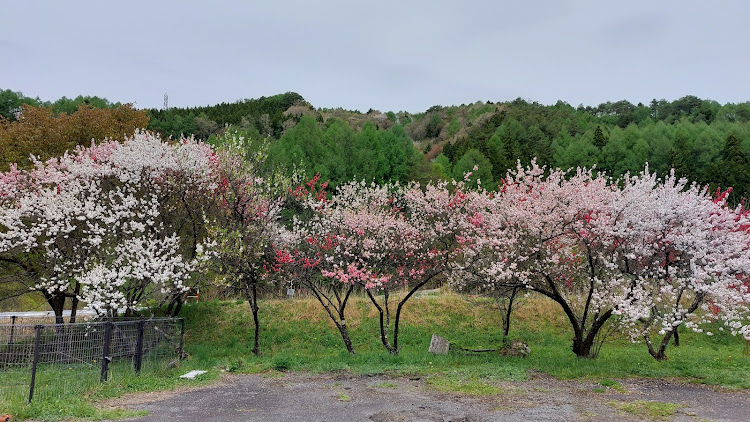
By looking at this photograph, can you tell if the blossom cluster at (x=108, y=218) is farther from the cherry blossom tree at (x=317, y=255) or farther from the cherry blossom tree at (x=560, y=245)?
the cherry blossom tree at (x=560, y=245)

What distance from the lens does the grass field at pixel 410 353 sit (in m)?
11.5

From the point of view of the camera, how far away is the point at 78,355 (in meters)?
10.8

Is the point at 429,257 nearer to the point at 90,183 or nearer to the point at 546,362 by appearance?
the point at 546,362

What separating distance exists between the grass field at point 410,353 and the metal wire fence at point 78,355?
208 mm

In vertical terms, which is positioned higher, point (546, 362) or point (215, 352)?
point (546, 362)

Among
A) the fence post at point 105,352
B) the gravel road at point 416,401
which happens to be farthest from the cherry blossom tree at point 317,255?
the fence post at point 105,352

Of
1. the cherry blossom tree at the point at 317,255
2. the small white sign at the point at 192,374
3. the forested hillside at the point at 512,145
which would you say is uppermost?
the forested hillside at the point at 512,145

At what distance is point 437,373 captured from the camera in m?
13.2


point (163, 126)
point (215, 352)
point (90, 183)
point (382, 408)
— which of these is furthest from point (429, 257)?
point (163, 126)

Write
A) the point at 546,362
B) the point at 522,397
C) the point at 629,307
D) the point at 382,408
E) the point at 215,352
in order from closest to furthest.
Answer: the point at 382,408 < the point at 522,397 < the point at 629,307 < the point at 546,362 < the point at 215,352

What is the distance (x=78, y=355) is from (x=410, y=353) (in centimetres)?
981

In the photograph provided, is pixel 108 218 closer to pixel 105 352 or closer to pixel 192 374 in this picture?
pixel 105 352

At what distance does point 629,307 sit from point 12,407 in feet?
43.3

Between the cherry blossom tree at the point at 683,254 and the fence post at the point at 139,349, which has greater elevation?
the cherry blossom tree at the point at 683,254
